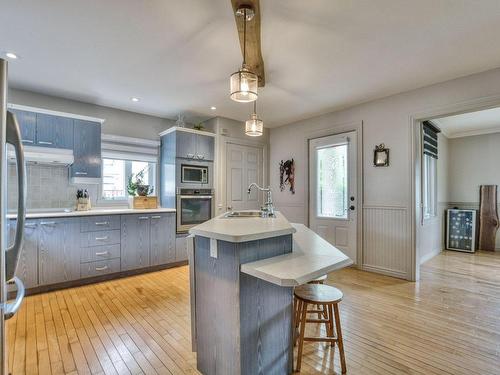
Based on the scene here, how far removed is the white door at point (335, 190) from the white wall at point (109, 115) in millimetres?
2900

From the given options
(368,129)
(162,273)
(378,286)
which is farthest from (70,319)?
(368,129)

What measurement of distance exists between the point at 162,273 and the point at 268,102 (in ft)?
10.4

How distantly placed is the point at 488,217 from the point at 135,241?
22.5 ft

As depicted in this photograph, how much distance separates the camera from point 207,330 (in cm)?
175

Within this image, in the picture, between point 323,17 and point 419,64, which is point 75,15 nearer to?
point 323,17

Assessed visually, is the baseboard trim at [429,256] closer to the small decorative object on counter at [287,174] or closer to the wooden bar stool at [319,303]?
the small decorative object on counter at [287,174]

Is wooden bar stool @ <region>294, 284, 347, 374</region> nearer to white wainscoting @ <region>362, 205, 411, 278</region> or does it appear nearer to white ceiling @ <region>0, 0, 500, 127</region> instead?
white ceiling @ <region>0, 0, 500, 127</region>

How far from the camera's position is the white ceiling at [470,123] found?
4.55 meters

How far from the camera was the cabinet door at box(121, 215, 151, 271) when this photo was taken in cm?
385

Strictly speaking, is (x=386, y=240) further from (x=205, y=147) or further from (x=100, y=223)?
(x=100, y=223)

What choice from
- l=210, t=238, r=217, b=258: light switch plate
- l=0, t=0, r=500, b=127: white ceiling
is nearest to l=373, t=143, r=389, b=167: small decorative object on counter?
l=0, t=0, r=500, b=127: white ceiling

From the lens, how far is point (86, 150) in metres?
3.81

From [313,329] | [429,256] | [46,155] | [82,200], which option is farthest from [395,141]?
[46,155]

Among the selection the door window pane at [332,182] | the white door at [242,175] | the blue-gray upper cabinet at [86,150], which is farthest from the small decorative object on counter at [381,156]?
the blue-gray upper cabinet at [86,150]
